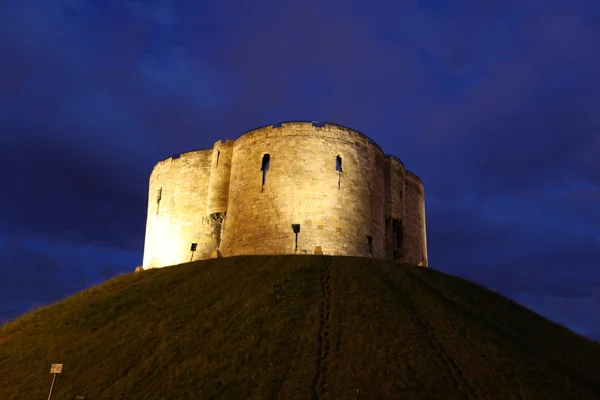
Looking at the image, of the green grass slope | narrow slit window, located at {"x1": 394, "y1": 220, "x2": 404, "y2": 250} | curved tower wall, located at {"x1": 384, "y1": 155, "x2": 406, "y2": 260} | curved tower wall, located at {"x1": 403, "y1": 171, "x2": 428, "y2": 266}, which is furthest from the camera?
curved tower wall, located at {"x1": 403, "y1": 171, "x2": 428, "y2": 266}

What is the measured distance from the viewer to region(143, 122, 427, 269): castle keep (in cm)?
2881

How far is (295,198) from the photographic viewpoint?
29109 millimetres

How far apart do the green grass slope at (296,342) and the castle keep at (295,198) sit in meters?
4.69

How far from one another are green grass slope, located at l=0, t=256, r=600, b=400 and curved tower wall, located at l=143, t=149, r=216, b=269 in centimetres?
1210

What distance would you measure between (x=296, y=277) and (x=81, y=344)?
8.20 m

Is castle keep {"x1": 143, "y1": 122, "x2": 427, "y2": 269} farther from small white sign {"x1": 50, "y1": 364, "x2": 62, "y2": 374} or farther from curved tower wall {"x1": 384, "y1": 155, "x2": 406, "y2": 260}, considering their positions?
small white sign {"x1": 50, "y1": 364, "x2": 62, "y2": 374}

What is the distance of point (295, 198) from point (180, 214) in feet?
37.4

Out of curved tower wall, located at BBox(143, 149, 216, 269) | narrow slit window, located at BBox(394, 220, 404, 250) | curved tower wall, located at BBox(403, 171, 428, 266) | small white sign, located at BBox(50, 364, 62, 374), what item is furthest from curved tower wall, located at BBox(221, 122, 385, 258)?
small white sign, located at BBox(50, 364, 62, 374)

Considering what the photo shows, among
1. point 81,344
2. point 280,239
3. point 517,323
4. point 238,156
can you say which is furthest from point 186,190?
point 517,323

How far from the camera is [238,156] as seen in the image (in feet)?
105

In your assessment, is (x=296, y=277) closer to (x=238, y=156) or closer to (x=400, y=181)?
(x=238, y=156)

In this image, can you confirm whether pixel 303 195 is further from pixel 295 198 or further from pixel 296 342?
pixel 296 342

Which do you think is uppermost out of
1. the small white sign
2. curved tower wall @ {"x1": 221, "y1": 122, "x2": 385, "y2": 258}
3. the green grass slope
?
curved tower wall @ {"x1": 221, "y1": 122, "x2": 385, "y2": 258}

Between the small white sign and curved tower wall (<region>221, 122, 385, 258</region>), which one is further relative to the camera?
curved tower wall (<region>221, 122, 385, 258</region>)
